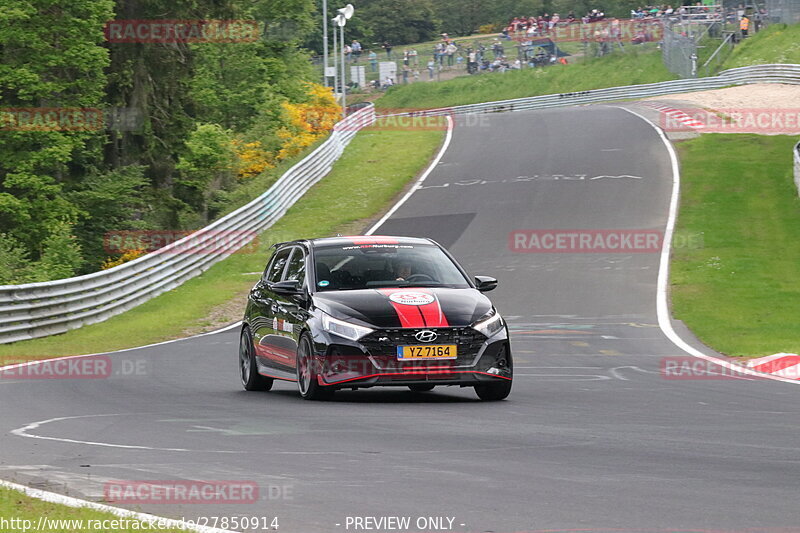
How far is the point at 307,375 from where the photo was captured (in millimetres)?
12281

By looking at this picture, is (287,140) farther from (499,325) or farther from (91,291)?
(499,325)

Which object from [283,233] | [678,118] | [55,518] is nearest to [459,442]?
[55,518]

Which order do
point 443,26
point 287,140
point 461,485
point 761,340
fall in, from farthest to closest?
1. point 443,26
2. point 287,140
3. point 761,340
4. point 461,485

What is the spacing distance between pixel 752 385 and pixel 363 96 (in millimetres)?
82405

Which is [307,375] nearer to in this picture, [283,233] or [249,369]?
[249,369]

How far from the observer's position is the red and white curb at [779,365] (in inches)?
593

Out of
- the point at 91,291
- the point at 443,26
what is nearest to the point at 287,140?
the point at 91,291

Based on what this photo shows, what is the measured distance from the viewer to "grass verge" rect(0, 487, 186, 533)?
6.07 m

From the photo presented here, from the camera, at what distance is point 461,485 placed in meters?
7.36

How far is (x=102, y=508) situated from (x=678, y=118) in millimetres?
50035

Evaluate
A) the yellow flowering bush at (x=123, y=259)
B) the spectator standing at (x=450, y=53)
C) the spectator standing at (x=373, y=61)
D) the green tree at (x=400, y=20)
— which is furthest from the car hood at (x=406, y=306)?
the green tree at (x=400, y=20)

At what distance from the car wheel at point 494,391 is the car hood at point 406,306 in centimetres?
65
